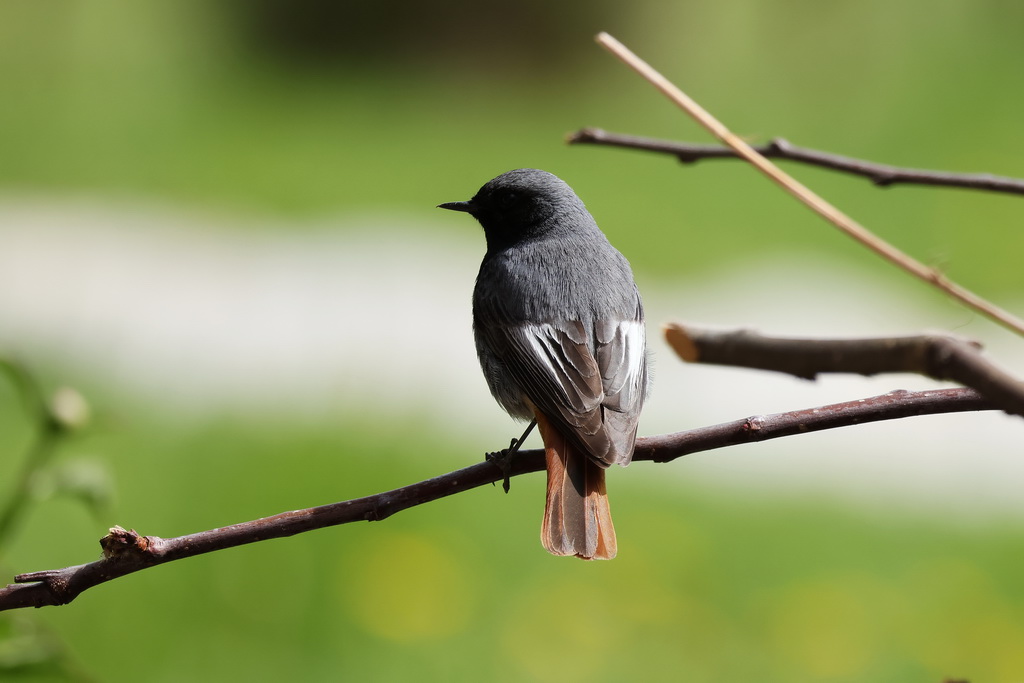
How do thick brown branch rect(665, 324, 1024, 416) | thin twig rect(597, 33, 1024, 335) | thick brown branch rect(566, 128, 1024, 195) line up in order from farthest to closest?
thick brown branch rect(566, 128, 1024, 195)
thin twig rect(597, 33, 1024, 335)
thick brown branch rect(665, 324, 1024, 416)

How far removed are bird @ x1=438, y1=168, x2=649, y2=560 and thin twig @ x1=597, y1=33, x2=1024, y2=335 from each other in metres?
0.66

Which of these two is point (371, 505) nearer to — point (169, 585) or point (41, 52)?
point (169, 585)

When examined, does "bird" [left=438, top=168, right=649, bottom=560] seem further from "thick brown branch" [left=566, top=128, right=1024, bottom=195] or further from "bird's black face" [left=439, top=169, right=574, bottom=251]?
"thick brown branch" [left=566, top=128, right=1024, bottom=195]

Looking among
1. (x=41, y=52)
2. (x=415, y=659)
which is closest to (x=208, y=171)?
(x=41, y=52)

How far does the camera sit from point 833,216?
3.60ft

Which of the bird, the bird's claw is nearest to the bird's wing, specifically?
the bird

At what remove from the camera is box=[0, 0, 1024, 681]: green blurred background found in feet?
13.4

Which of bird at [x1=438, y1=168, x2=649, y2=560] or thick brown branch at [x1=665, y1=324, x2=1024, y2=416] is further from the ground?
bird at [x1=438, y1=168, x2=649, y2=560]

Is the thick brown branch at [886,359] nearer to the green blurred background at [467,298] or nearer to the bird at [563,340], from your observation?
the green blurred background at [467,298]

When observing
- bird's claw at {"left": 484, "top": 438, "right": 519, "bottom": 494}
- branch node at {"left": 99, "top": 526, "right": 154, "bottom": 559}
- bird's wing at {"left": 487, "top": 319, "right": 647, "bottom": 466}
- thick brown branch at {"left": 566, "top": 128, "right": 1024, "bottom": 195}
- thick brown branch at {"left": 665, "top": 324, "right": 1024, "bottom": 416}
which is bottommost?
branch node at {"left": 99, "top": 526, "right": 154, "bottom": 559}

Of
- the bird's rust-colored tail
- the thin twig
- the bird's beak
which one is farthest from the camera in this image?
the bird's beak

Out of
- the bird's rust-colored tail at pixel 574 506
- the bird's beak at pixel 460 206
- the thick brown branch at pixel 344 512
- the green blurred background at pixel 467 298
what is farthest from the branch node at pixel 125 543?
the bird's beak at pixel 460 206

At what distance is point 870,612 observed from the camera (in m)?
4.38

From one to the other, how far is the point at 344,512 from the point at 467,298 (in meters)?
5.90
